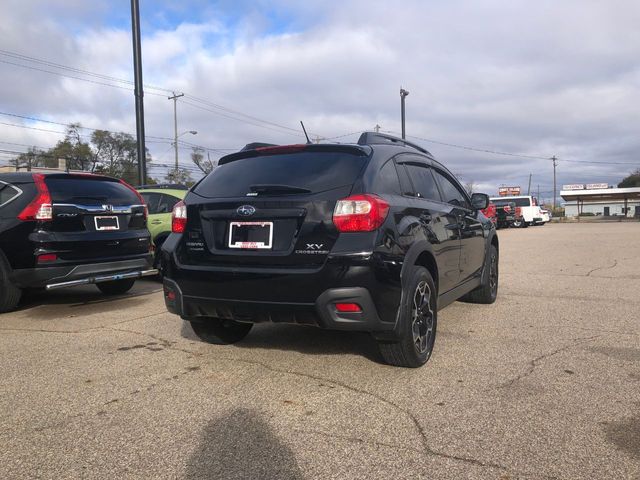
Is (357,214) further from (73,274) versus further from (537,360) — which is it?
(73,274)

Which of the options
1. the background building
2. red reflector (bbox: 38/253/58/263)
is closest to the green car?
red reflector (bbox: 38/253/58/263)

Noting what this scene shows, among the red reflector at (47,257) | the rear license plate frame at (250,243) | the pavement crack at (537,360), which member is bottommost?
the pavement crack at (537,360)

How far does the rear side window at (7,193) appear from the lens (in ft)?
19.5

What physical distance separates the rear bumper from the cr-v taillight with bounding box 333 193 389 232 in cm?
391

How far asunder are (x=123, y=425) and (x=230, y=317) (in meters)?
1.04

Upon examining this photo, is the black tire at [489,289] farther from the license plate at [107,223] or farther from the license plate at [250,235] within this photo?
the license plate at [107,223]

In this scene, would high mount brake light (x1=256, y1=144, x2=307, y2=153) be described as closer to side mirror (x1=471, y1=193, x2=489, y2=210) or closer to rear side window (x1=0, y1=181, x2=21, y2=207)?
side mirror (x1=471, y1=193, x2=489, y2=210)

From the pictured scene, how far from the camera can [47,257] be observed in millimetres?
5852

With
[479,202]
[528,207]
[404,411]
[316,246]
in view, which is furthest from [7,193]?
[528,207]

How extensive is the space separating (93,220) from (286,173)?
3.55 m

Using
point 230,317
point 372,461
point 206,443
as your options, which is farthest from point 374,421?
point 230,317

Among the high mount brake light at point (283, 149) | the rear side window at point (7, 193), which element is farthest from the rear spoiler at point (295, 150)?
the rear side window at point (7, 193)

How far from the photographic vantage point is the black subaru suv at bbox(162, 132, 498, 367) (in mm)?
3439

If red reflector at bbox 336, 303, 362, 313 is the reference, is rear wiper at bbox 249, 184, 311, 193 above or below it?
above
